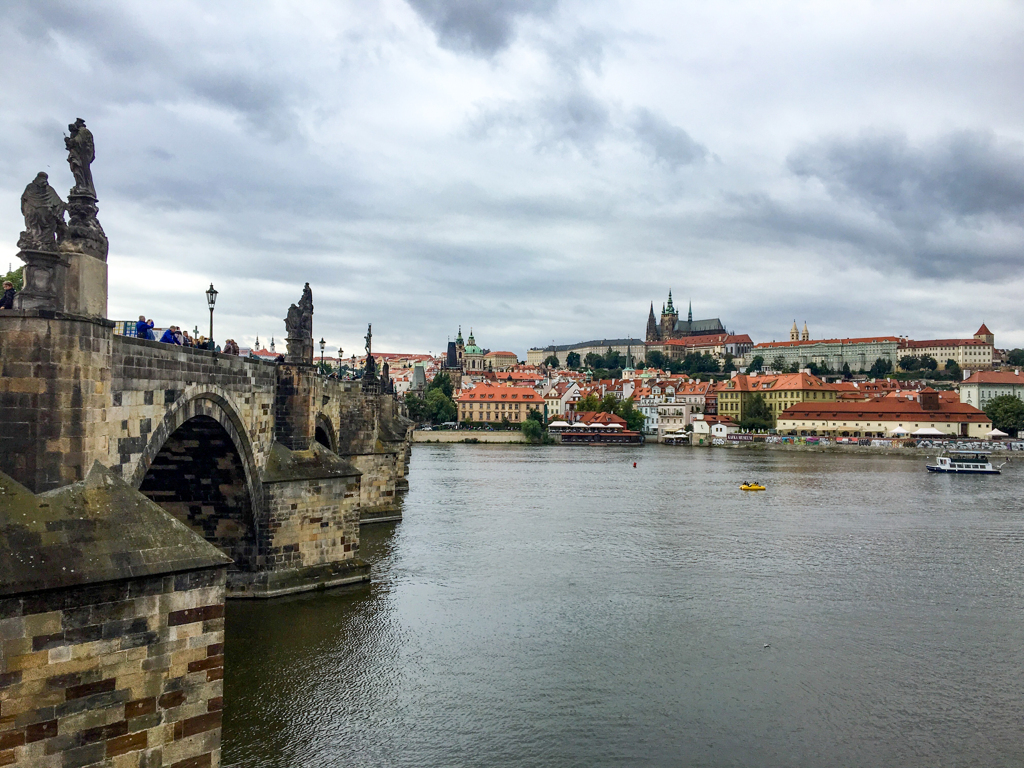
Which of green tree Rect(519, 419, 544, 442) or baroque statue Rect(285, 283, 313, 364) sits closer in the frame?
baroque statue Rect(285, 283, 313, 364)

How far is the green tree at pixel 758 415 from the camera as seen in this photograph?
108250 mm

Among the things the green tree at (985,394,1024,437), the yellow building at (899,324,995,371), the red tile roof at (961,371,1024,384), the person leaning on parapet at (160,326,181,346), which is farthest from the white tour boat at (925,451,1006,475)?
the yellow building at (899,324,995,371)

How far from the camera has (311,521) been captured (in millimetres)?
17766

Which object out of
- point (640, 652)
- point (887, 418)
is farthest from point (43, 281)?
point (887, 418)

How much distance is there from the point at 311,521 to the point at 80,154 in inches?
398

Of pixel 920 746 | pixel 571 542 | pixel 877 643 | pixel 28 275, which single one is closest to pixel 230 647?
pixel 28 275

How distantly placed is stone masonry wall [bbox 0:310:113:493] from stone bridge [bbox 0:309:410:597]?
0.01 metres

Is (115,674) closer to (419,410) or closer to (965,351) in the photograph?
(419,410)

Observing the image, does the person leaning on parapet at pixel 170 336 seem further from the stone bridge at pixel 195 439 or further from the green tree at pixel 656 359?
the green tree at pixel 656 359

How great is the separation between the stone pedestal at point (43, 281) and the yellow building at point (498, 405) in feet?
336

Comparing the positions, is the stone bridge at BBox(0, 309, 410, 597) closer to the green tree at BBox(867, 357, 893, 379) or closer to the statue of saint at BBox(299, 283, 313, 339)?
the statue of saint at BBox(299, 283, 313, 339)

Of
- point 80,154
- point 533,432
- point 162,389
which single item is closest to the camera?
point 80,154

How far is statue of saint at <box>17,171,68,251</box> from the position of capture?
28.1 feet

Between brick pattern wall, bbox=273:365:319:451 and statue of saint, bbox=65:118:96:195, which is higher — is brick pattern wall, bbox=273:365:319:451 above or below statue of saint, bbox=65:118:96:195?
below
